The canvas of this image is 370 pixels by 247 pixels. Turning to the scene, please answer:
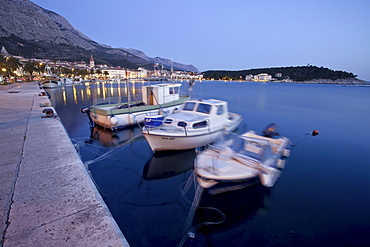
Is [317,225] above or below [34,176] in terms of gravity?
below

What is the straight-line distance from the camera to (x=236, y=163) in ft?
22.6

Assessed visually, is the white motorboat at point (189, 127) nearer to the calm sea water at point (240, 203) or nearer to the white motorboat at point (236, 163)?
the calm sea water at point (240, 203)

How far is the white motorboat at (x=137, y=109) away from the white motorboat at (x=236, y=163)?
898cm

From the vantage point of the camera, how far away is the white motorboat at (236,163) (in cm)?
632

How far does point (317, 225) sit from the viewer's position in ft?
19.7

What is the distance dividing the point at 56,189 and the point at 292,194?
7.97 m

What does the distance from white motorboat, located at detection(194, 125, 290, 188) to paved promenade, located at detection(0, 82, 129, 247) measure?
150 inches

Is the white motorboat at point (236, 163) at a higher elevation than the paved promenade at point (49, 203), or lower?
lower

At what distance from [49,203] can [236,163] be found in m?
Answer: 5.52

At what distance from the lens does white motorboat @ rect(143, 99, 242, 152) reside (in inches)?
385

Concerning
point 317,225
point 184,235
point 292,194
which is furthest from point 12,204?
point 292,194

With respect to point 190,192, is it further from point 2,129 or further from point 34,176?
point 2,129

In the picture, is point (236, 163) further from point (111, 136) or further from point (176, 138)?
point (111, 136)

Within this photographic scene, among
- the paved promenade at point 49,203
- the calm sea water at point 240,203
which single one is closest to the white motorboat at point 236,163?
the calm sea water at point 240,203
